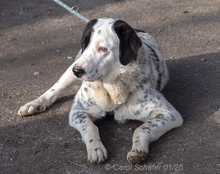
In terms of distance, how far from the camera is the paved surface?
9.89 feet

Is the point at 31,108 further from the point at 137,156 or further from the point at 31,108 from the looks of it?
the point at 137,156

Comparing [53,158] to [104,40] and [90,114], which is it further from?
[104,40]

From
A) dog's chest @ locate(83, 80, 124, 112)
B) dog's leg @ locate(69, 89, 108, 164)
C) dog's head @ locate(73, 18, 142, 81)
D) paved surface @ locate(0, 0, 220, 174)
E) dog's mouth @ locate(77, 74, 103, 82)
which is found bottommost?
paved surface @ locate(0, 0, 220, 174)

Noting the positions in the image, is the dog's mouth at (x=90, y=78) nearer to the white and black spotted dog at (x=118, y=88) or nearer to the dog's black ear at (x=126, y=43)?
the white and black spotted dog at (x=118, y=88)

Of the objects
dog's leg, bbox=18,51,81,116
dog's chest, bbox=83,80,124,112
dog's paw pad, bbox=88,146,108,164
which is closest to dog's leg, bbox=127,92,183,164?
dog's paw pad, bbox=88,146,108,164

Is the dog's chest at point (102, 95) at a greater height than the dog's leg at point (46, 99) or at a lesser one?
greater

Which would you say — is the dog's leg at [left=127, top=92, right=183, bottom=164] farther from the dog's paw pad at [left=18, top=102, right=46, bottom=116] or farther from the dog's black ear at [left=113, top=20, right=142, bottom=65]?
the dog's paw pad at [left=18, top=102, right=46, bottom=116]

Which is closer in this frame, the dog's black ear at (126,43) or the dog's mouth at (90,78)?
the dog's mouth at (90,78)

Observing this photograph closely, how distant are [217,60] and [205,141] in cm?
210

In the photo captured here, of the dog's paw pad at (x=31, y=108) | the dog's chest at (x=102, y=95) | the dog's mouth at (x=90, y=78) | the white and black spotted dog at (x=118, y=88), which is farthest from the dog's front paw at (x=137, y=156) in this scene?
the dog's paw pad at (x=31, y=108)

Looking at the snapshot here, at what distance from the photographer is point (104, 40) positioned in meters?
2.96

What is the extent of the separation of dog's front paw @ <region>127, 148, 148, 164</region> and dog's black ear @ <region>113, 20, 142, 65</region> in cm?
88

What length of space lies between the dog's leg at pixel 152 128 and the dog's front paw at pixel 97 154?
0.25 m

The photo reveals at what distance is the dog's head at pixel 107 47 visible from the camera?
293 centimetres
